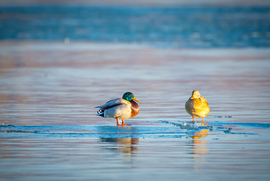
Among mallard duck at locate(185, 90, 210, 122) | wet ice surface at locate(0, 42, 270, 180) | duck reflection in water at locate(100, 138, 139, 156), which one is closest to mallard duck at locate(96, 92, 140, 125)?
wet ice surface at locate(0, 42, 270, 180)

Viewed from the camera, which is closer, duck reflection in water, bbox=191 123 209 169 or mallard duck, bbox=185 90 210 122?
duck reflection in water, bbox=191 123 209 169

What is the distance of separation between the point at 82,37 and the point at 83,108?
1067 inches

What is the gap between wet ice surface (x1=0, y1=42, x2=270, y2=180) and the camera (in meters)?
7.57

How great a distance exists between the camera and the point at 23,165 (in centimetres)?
772

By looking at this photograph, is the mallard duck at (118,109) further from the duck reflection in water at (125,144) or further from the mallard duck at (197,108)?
the duck reflection in water at (125,144)

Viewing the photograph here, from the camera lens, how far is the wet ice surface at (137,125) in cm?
757

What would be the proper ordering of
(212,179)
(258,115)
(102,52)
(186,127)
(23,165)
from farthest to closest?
(102,52), (258,115), (186,127), (23,165), (212,179)

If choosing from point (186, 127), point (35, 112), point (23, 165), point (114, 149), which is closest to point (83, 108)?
point (35, 112)

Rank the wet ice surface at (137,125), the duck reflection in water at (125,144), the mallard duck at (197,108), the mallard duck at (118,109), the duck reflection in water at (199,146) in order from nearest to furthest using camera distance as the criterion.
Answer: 1. the wet ice surface at (137,125)
2. the duck reflection in water at (199,146)
3. the duck reflection in water at (125,144)
4. the mallard duck at (118,109)
5. the mallard duck at (197,108)

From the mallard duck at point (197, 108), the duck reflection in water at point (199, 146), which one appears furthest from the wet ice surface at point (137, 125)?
the mallard duck at point (197, 108)

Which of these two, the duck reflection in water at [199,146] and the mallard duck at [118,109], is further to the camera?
the mallard duck at [118,109]

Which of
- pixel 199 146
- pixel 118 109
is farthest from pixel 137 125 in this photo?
pixel 199 146

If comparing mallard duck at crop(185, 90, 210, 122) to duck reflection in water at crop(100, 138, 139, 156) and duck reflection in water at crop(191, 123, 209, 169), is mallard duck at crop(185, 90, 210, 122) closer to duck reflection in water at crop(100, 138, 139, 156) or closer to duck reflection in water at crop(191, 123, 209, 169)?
duck reflection in water at crop(191, 123, 209, 169)

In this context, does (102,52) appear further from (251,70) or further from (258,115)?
(258,115)
